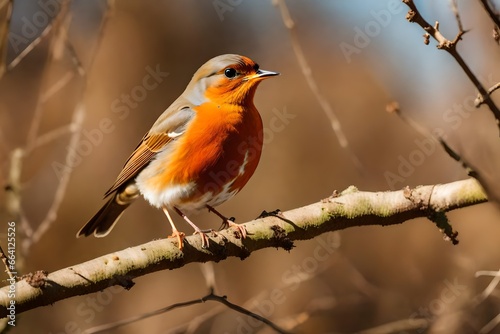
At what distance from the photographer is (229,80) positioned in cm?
474

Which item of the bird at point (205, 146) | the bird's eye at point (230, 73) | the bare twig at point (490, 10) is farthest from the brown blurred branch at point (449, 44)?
the bird's eye at point (230, 73)

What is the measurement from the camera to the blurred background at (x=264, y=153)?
812 cm

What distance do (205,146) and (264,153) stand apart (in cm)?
647

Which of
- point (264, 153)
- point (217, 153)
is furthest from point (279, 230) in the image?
point (264, 153)

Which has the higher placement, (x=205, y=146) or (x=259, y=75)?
(x=259, y=75)

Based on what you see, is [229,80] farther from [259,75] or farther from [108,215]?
[108,215]

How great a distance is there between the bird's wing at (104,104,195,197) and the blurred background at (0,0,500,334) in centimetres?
249

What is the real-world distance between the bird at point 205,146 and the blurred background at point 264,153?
8.53 feet

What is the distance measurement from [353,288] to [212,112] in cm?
555

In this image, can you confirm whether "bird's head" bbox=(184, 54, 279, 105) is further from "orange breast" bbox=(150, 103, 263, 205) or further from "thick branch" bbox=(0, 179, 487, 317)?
"thick branch" bbox=(0, 179, 487, 317)

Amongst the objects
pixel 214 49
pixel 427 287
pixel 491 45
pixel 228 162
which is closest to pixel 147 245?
pixel 228 162

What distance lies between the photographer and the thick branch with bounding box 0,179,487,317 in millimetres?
3107

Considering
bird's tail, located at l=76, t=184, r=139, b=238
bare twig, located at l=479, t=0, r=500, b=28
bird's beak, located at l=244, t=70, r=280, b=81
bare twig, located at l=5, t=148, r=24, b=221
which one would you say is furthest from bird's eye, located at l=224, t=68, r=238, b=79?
bare twig, located at l=479, t=0, r=500, b=28

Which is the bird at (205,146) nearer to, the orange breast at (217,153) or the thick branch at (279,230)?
the orange breast at (217,153)
